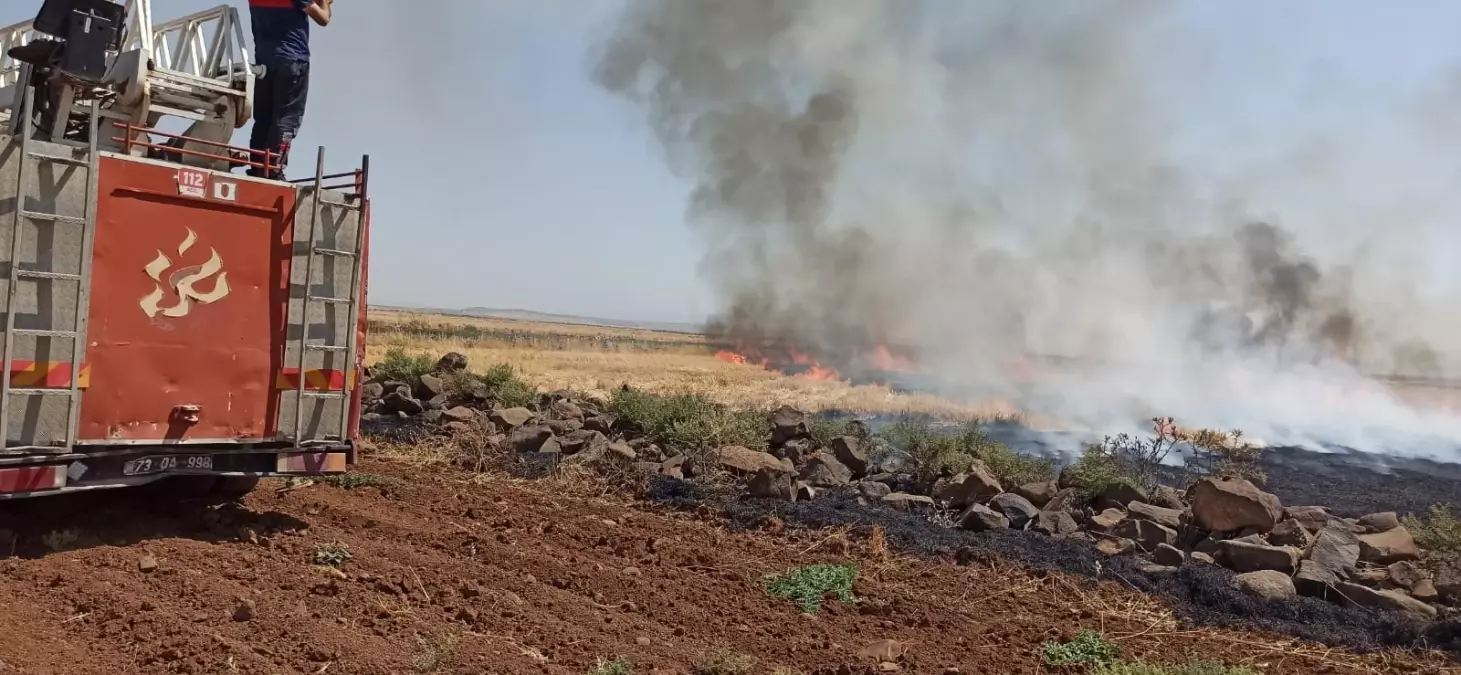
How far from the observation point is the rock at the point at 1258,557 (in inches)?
324

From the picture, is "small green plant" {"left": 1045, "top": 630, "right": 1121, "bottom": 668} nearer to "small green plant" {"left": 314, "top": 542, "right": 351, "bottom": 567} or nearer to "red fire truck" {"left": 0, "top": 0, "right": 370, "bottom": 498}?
"small green plant" {"left": 314, "top": 542, "right": 351, "bottom": 567}

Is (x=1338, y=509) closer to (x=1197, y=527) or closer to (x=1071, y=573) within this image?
(x=1197, y=527)

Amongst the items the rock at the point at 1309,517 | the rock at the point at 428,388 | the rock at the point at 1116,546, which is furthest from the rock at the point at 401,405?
the rock at the point at 1309,517

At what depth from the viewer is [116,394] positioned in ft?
21.1

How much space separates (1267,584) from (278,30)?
30.2ft

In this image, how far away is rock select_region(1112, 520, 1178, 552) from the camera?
30.5 feet

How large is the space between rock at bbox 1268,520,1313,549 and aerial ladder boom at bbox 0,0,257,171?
31.6 feet

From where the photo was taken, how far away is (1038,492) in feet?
35.8

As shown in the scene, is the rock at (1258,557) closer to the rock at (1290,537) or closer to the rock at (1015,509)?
the rock at (1290,537)

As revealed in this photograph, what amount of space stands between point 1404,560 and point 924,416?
15.8m

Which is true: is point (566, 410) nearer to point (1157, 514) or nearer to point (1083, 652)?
point (1157, 514)

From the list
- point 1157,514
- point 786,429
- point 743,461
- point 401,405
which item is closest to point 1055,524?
point 1157,514

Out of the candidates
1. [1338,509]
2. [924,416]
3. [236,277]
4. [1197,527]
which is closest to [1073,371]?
[924,416]

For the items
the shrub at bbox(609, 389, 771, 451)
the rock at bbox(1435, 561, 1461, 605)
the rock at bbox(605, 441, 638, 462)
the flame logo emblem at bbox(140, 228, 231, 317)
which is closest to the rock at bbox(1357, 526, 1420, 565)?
the rock at bbox(1435, 561, 1461, 605)
